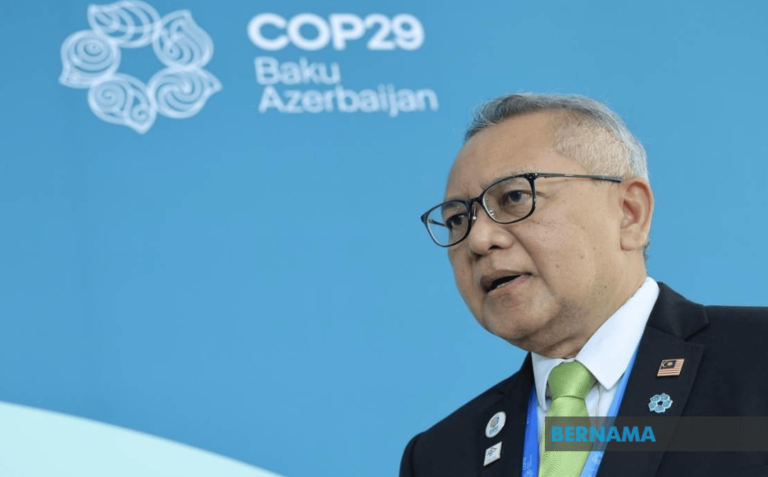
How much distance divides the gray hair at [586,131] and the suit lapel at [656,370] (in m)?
0.17

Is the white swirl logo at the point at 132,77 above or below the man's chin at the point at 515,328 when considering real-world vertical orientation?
above

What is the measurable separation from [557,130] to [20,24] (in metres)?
1.84

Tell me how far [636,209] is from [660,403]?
390mm

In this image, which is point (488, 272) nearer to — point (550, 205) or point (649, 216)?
point (550, 205)

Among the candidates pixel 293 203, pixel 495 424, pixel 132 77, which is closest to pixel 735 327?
pixel 495 424

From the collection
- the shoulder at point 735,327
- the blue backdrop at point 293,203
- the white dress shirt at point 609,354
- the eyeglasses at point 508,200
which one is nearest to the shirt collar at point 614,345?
the white dress shirt at point 609,354

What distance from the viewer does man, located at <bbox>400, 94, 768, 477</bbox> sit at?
5.22 feet

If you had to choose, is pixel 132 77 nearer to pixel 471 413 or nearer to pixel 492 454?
pixel 471 413

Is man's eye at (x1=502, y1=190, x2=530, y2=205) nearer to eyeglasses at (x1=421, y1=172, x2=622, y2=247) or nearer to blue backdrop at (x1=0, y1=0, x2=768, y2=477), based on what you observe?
eyeglasses at (x1=421, y1=172, x2=622, y2=247)

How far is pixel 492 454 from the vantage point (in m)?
1.76

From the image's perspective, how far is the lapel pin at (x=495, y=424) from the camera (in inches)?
71.0

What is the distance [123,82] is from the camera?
2.82 meters

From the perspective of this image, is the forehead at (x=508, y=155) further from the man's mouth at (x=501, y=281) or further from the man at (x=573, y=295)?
the man's mouth at (x=501, y=281)

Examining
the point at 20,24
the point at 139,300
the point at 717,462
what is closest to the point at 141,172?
the point at 139,300
